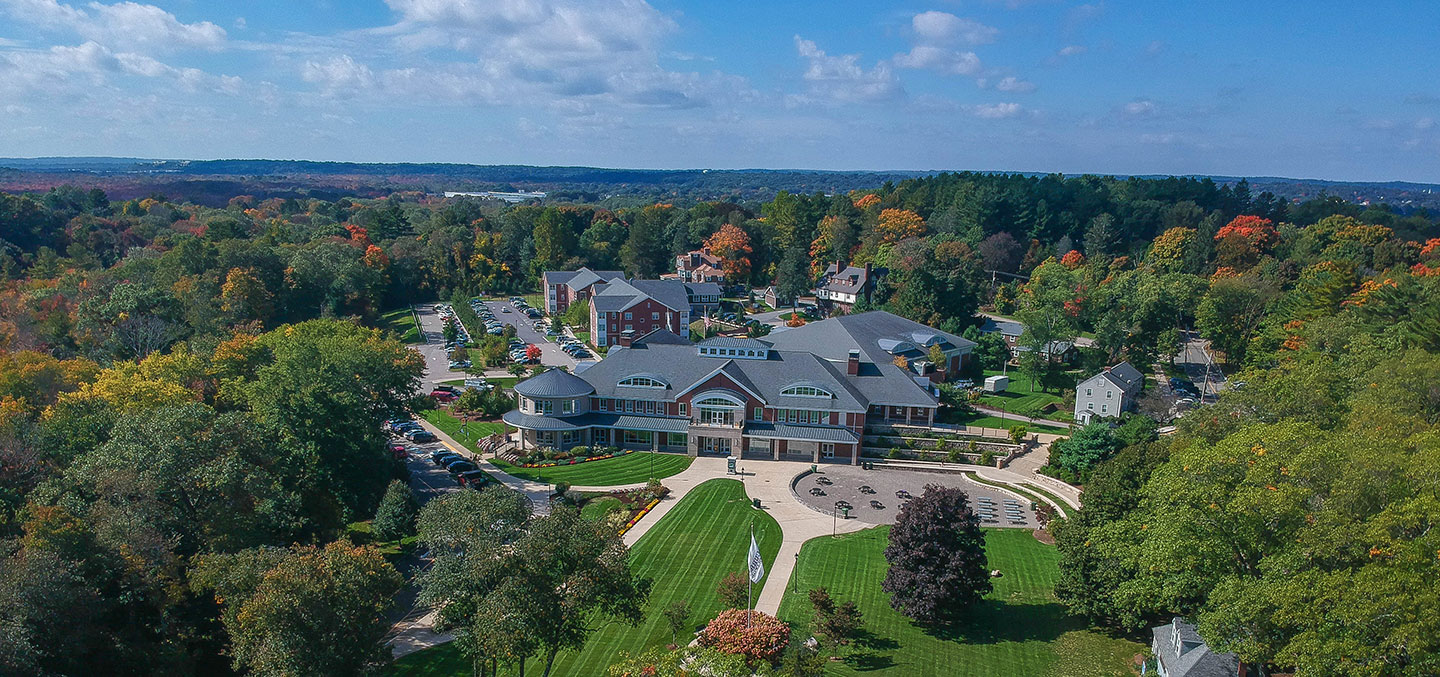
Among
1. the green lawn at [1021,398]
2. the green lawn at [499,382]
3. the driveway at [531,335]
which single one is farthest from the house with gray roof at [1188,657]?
the driveway at [531,335]

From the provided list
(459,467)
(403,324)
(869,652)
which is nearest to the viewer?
(869,652)

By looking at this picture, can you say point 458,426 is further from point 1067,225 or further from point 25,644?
point 1067,225

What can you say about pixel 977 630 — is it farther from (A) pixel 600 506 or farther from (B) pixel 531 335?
(B) pixel 531 335

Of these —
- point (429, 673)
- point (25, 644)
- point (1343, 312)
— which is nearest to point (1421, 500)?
point (429, 673)

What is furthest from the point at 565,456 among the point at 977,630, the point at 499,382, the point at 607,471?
the point at 977,630

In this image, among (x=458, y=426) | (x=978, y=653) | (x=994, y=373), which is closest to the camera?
(x=978, y=653)
